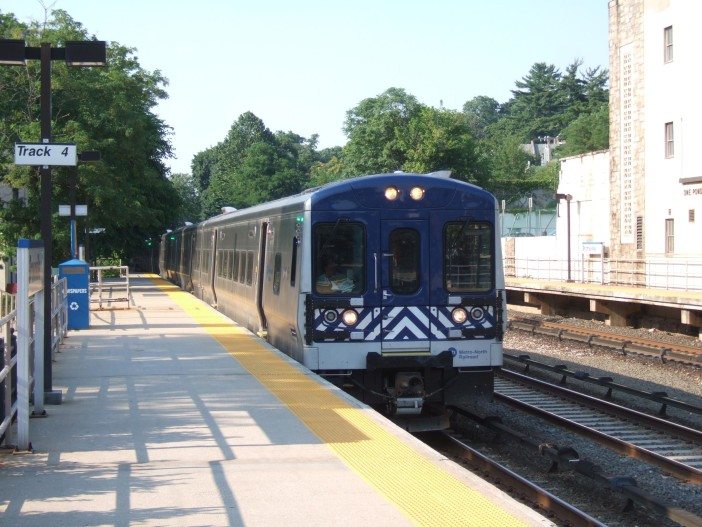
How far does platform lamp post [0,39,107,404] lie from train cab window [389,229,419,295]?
12.7 feet

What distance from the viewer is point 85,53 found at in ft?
38.3

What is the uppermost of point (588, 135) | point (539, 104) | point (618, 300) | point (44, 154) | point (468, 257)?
point (539, 104)

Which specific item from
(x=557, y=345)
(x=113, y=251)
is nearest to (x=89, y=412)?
(x=557, y=345)

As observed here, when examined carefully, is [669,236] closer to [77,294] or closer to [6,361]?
Result: [77,294]

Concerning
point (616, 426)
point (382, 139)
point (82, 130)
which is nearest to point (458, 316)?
point (616, 426)

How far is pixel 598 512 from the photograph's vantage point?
8.66 meters

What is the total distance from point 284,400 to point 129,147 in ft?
100

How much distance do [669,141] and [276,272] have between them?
22698mm

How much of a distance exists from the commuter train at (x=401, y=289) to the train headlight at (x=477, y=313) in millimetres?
12

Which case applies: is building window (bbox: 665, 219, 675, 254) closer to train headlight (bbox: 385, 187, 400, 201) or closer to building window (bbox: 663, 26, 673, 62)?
building window (bbox: 663, 26, 673, 62)

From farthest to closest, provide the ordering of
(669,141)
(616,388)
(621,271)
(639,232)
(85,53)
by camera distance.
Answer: (639,232) → (669,141) → (621,271) → (616,388) → (85,53)

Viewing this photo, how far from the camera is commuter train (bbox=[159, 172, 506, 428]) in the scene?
11828 millimetres

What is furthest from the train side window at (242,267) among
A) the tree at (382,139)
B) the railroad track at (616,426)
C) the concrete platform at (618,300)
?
the tree at (382,139)

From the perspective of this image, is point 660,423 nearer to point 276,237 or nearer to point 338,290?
point 338,290
